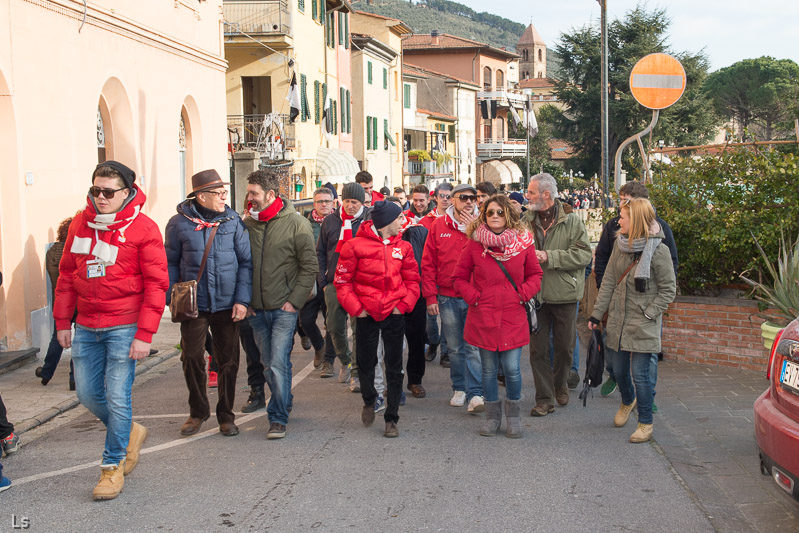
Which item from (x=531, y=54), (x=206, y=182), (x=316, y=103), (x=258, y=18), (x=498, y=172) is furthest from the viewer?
(x=531, y=54)

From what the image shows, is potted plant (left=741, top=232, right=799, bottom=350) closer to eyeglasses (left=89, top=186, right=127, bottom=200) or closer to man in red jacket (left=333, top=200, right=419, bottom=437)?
man in red jacket (left=333, top=200, right=419, bottom=437)

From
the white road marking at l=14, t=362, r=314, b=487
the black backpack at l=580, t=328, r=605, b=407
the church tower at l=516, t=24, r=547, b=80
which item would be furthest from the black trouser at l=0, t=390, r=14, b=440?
the church tower at l=516, t=24, r=547, b=80

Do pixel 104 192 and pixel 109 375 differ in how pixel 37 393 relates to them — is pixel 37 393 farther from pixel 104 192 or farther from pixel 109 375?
pixel 104 192

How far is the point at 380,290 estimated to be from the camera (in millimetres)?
6805

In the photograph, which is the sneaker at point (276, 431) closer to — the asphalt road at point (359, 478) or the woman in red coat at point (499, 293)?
the asphalt road at point (359, 478)

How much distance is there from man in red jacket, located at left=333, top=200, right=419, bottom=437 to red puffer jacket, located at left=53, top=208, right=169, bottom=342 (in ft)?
5.58

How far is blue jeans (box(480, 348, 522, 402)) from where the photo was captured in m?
6.77

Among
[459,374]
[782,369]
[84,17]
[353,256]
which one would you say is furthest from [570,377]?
[84,17]

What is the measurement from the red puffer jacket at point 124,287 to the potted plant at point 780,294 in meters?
5.71

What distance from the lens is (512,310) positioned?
6.74m

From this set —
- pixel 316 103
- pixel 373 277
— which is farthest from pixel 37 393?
pixel 316 103

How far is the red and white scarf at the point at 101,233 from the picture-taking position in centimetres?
538

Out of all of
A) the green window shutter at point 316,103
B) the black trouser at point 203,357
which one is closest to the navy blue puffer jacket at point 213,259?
the black trouser at point 203,357

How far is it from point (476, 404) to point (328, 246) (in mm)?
2135
